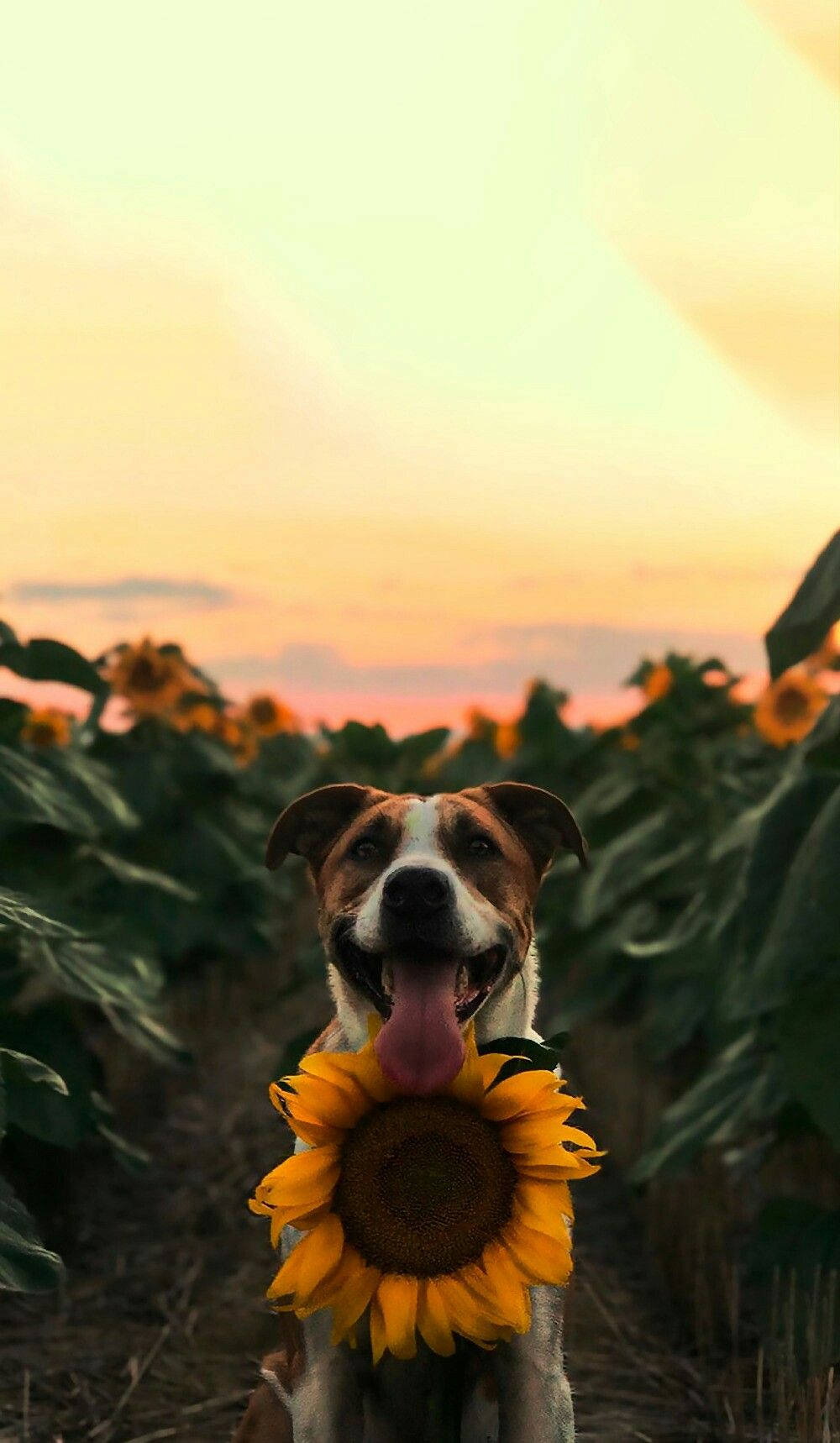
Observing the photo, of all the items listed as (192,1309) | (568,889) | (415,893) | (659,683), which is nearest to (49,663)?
(192,1309)

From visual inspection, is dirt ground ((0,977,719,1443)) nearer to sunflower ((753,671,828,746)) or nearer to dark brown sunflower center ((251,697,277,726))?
sunflower ((753,671,828,746))

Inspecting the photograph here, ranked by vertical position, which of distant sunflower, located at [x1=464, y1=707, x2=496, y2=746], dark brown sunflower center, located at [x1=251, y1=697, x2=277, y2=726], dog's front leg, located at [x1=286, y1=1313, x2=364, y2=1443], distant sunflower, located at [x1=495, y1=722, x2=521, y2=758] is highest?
distant sunflower, located at [x1=464, y1=707, x2=496, y2=746]

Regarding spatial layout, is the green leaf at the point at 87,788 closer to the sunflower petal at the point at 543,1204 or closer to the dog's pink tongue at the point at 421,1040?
the dog's pink tongue at the point at 421,1040

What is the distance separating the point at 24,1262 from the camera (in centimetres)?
261

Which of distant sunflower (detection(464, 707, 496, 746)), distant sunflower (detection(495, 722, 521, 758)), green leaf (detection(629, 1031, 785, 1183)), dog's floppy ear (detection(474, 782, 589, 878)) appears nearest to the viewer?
dog's floppy ear (detection(474, 782, 589, 878))

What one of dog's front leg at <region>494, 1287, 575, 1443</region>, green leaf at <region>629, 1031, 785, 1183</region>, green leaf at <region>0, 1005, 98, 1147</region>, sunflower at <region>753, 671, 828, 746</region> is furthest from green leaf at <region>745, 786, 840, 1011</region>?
sunflower at <region>753, 671, 828, 746</region>

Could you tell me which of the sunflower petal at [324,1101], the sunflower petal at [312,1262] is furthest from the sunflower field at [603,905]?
the sunflower petal at [324,1101]

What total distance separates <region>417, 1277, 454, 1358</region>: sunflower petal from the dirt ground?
5.16 feet

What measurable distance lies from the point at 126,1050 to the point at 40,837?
2.59m

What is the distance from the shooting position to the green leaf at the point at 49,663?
464 centimetres

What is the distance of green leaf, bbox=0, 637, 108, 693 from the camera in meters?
4.64

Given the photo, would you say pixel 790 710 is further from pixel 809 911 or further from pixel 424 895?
pixel 424 895

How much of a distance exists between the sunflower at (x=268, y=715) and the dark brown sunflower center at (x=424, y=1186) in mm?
8539

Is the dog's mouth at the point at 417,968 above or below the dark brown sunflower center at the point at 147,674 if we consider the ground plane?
below
